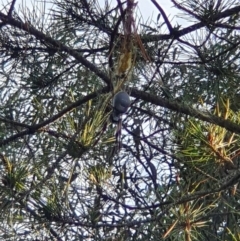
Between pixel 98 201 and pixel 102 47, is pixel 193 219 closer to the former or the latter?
pixel 98 201

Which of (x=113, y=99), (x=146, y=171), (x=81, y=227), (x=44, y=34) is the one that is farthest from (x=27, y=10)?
(x=146, y=171)

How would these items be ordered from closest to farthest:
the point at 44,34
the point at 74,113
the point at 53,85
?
the point at 74,113 < the point at 44,34 < the point at 53,85

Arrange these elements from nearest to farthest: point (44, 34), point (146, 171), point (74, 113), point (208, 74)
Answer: point (74, 113) → point (44, 34) → point (208, 74) → point (146, 171)

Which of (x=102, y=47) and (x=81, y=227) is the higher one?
(x=102, y=47)

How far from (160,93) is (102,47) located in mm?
185

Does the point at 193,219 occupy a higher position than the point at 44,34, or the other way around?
the point at 44,34

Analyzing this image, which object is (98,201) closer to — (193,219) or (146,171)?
(193,219)

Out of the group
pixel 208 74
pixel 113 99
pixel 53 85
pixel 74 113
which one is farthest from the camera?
pixel 53 85

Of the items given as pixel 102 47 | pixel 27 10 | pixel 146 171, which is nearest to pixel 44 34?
pixel 27 10

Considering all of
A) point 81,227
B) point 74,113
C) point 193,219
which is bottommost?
point 193,219

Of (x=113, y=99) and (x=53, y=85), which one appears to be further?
(x=53, y=85)

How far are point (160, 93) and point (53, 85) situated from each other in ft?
0.92

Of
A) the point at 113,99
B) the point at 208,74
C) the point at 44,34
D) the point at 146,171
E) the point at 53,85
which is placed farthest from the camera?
the point at 146,171

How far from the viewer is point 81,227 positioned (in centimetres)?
179
